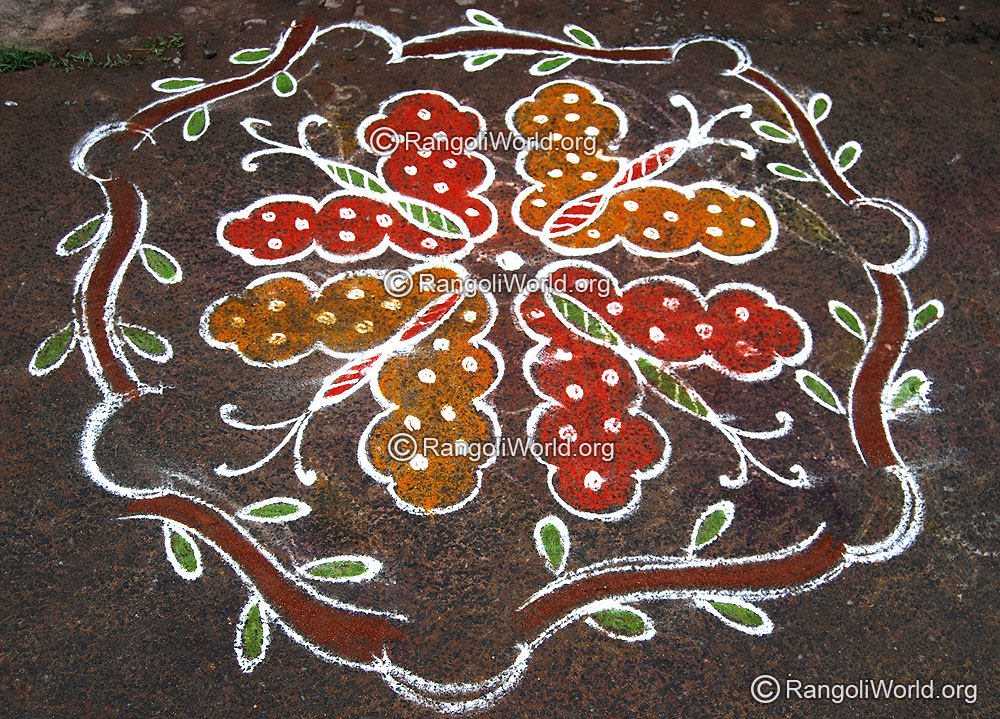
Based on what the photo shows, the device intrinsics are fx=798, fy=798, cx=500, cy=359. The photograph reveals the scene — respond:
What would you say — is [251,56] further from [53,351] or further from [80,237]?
[53,351]

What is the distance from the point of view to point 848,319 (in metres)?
3.06

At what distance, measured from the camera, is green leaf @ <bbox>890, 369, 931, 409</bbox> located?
2879 millimetres

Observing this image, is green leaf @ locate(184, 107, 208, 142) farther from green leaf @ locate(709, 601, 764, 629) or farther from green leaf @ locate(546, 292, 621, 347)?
green leaf @ locate(709, 601, 764, 629)

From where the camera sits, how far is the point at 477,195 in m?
3.42

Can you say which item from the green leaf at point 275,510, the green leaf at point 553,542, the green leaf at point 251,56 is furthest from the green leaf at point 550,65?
the green leaf at point 275,510

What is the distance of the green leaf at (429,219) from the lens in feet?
10.8

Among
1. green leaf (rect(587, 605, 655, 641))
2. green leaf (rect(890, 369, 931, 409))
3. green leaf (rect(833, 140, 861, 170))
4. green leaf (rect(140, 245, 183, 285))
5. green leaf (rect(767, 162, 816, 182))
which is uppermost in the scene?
green leaf (rect(833, 140, 861, 170))

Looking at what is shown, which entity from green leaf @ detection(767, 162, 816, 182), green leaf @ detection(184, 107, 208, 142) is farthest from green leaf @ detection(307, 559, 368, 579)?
green leaf @ detection(767, 162, 816, 182)

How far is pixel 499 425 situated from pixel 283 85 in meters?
2.10

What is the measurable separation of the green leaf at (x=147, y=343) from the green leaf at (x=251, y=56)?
1.62 m

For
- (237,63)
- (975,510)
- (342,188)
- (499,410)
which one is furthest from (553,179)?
(975,510)

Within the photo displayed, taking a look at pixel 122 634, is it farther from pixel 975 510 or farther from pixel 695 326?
pixel 975 510

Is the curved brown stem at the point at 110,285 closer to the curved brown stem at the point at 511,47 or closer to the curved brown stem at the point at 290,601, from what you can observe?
the curved brown stem at the point at 290,601

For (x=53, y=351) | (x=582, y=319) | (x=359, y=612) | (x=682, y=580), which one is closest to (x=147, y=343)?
(x=53, y=351)
